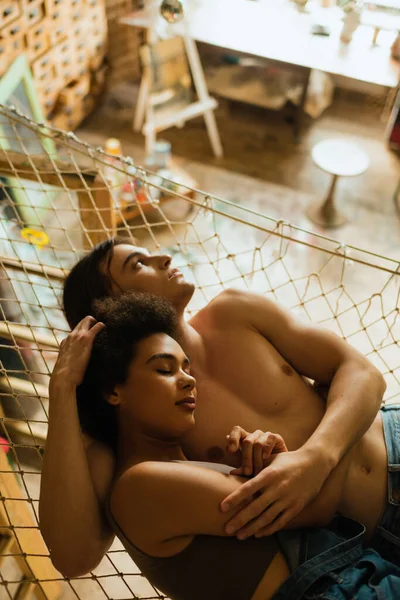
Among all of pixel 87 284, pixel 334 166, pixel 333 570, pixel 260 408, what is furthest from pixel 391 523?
pixel 334 166

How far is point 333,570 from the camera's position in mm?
809

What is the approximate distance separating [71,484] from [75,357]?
0.19 meters

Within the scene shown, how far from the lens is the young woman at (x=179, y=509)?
0.78 meters

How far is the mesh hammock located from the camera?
117cm

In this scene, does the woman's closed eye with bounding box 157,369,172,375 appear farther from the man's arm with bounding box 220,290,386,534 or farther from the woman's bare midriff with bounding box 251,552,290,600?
the woman's bare midriff with bounding box 251,552,290,600

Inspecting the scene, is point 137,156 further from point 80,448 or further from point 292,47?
point 80,448

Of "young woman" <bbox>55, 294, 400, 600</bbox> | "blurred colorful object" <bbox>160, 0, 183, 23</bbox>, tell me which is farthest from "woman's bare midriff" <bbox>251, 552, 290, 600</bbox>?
"blurred colorful object" <bbox>160, 0, 183, 23</bbox>

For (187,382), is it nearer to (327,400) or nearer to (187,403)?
(187,403)

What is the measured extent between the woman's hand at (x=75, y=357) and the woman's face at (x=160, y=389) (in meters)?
0.07

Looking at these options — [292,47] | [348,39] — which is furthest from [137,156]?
[348,39]

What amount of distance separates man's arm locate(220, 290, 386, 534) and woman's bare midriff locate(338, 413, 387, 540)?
7 cm

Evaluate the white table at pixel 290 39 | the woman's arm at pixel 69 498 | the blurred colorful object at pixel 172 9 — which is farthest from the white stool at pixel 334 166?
the woman's arm at pixel 69 498

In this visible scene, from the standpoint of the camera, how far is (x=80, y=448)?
83cm

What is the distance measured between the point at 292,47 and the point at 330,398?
7.37 ft
